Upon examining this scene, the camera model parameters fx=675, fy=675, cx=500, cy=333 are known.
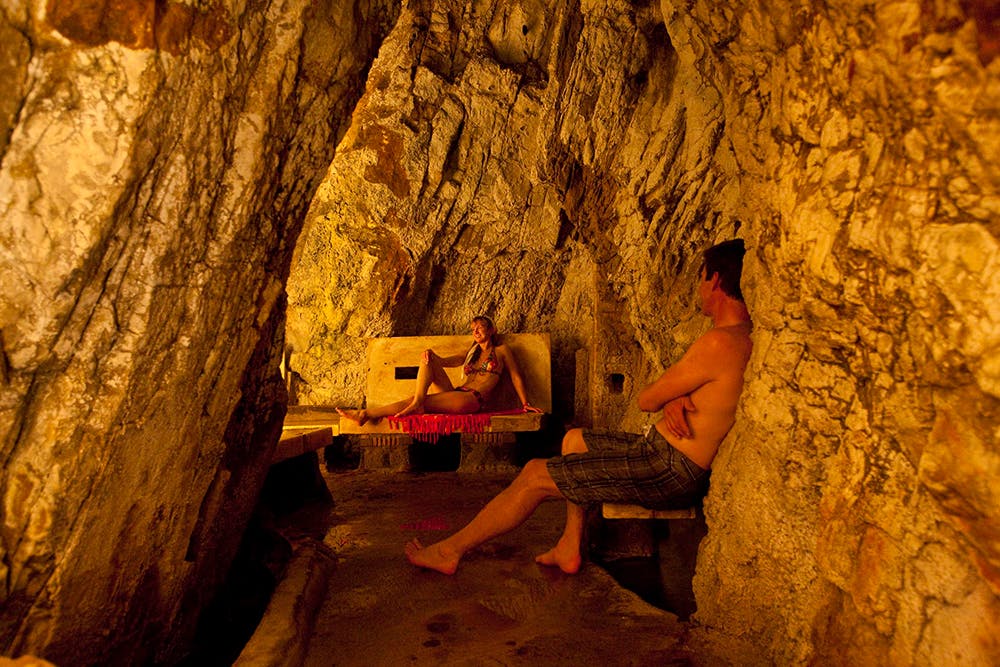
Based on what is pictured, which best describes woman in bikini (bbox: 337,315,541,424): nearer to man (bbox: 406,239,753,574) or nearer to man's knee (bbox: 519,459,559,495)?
man (bbox: 406,239,753,574)

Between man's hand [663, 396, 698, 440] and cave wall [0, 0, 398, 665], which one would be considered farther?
man's hand [663, 396, 698, 440]

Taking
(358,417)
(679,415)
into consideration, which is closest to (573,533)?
(679,415)

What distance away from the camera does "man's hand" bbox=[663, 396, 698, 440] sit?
3346 mm

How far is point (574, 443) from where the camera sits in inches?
154

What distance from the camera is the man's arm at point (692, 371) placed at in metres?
3.21

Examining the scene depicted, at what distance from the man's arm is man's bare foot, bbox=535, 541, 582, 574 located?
3.78 ft

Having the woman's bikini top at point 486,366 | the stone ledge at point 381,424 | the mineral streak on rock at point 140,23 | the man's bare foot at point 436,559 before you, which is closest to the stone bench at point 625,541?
the man's bare foot at point 436,559

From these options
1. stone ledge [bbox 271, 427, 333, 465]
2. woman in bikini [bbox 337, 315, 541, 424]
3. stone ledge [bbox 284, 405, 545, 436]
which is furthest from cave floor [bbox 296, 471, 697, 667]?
woman in bikini [bbox 337, 315, 541, 424]

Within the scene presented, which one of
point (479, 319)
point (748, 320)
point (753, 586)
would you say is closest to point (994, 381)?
point (753, 586)

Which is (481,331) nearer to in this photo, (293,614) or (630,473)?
(630,473)

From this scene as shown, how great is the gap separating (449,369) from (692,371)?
482 centimetres

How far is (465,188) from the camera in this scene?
26.6 feet

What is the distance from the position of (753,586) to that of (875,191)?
5.60ft

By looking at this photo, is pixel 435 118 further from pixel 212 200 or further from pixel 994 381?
pixel 994 381
